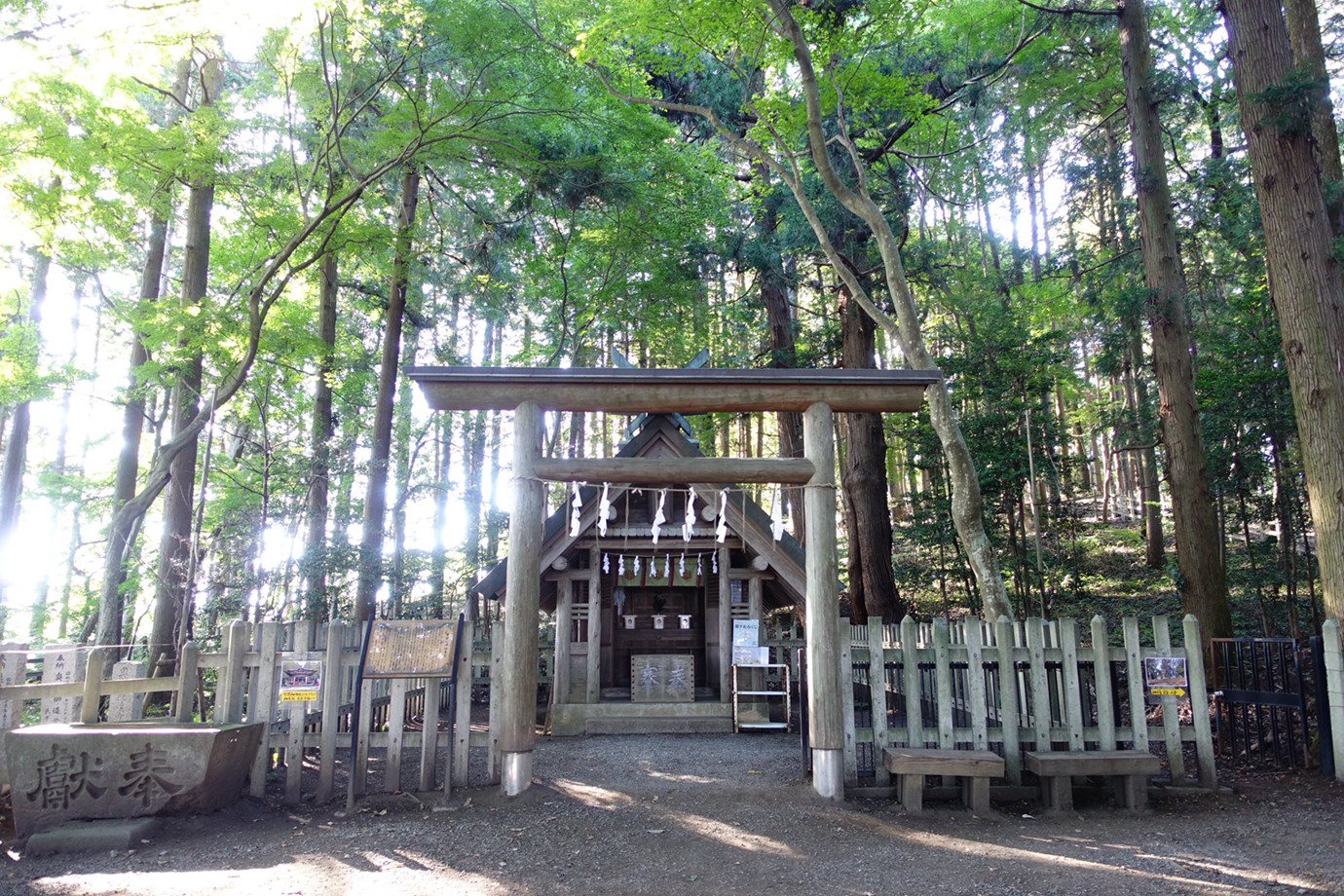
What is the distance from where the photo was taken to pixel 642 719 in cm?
1104

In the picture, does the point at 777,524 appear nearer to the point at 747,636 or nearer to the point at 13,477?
the point at 747,636

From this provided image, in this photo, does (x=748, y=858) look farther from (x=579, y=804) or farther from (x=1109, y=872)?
(x=1109, y=872)

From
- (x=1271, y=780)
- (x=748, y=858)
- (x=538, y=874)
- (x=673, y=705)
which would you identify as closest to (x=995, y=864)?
(x=748, y=858)

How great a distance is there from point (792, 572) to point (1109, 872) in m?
6.39

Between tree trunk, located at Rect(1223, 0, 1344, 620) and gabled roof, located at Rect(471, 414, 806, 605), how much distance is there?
597 cm

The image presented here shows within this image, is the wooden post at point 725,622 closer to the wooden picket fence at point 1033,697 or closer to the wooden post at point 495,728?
the wooden picket fence at point 1033,697

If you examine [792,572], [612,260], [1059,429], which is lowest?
[792,572]

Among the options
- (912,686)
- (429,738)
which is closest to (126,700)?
(429,738)

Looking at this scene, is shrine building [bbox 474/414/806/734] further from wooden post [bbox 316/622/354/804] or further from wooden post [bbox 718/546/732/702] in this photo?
wooden post [bbox 316/622/354/804]

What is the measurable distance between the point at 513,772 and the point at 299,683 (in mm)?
2048

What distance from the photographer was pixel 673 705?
11141 mm

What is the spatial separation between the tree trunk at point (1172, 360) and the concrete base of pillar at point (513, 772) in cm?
848

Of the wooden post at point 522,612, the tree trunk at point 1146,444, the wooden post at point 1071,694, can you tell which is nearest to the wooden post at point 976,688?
the wooden post at point 1071,694

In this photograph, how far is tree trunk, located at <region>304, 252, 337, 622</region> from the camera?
1140 centimetres
